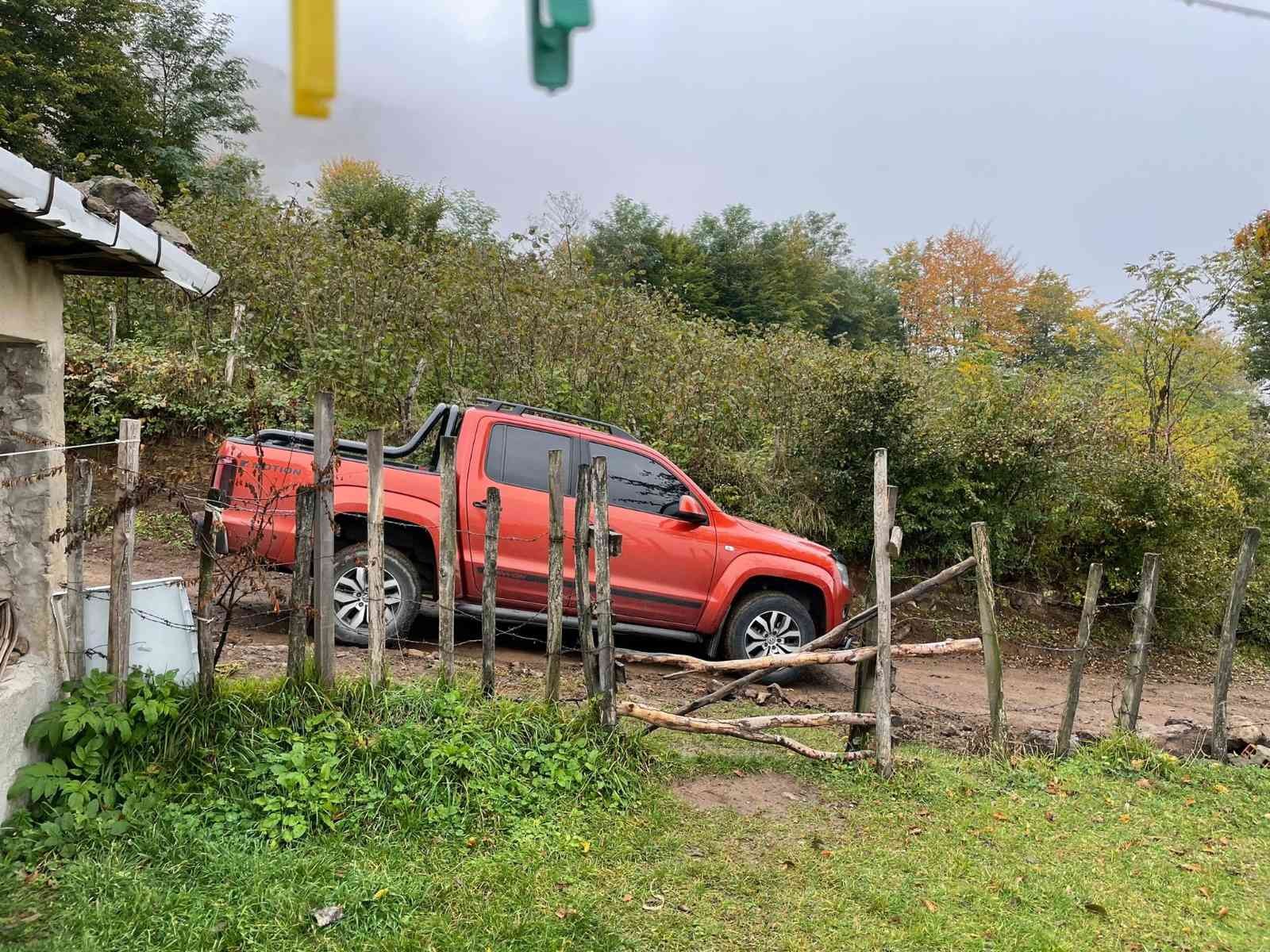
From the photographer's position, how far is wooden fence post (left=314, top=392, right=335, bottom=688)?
13.8ft

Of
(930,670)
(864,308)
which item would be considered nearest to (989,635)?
(930,670)

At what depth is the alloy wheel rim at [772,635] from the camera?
6.86 m

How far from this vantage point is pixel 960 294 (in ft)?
105

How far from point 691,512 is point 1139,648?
3.29 metres

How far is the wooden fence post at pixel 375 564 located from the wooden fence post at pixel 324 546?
193mm

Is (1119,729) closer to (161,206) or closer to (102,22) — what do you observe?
(161,206)

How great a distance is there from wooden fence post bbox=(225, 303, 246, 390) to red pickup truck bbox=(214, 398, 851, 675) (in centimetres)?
510

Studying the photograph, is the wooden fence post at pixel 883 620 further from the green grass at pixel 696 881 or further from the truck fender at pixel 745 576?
the truck fender at pixel 745 576

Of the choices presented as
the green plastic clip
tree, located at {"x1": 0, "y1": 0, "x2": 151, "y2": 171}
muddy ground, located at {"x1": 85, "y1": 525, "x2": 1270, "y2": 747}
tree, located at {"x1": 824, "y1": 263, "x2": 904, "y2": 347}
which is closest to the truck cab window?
muddy ground, located at {"x1": 85, "y1": 525, "x2": 1270, "y2": 747}

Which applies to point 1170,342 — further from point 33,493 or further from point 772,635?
point 33,493

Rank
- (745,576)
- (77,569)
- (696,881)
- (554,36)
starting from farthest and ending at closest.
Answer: (745,576) → (77,569) → (696,881) → (554,36)

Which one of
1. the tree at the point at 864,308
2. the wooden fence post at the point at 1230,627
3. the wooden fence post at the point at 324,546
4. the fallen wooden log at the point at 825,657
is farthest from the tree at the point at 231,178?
the tree at the point at 864,308

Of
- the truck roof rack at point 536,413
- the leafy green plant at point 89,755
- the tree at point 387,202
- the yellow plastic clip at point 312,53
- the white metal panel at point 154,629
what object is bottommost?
the leafy green plant at point 89,755

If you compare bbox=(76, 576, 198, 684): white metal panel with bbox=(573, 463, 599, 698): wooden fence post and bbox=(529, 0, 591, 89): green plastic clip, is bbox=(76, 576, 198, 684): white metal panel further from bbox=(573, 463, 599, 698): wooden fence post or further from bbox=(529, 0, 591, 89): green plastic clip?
bbox=(529, 0, 591, 89): green plastic clip
